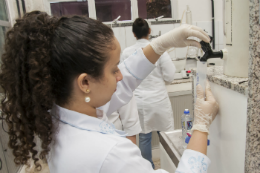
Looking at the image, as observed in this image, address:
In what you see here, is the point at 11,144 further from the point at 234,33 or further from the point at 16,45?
the point at 234,33

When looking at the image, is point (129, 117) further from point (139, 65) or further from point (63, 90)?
point (63, 90)

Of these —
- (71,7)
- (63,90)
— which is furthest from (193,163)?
(71,7)

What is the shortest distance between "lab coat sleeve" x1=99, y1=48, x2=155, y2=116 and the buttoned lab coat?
35 cm

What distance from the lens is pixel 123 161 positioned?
0.54 m

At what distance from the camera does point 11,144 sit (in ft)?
2.07

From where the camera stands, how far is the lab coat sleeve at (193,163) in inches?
24.0

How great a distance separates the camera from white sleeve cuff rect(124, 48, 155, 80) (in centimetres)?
97

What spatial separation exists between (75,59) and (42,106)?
178 millimetres

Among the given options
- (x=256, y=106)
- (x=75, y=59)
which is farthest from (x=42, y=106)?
(x=256, y=106)

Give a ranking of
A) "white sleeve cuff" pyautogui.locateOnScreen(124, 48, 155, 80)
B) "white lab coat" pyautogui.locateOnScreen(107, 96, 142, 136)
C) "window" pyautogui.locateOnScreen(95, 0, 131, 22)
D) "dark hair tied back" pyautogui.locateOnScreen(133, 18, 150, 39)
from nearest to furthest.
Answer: "white sleeve cuff" pyautogui.locateOnScreen(124, 48, 155, 80)
"white lab coat" pyautogui.locateOnScreen(107, 96, 142, 136)
"dark hair tied back" pyautogui.locateOnScreen(133, 18, 150, 39)
"window" pyautogui.locateOnScreen(95, 0, 131, 22)

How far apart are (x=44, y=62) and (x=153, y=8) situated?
2636mm

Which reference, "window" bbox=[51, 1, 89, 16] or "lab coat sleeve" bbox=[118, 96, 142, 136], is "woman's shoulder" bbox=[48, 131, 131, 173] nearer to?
"lab coat sleeve" bbox=[118, 96, 142, 136]

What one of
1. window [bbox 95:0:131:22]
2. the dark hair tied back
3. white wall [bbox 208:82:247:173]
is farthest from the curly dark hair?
window [bbox 95:0:131:22]

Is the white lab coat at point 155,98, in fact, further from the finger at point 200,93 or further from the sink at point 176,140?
the finger at point 200,93
